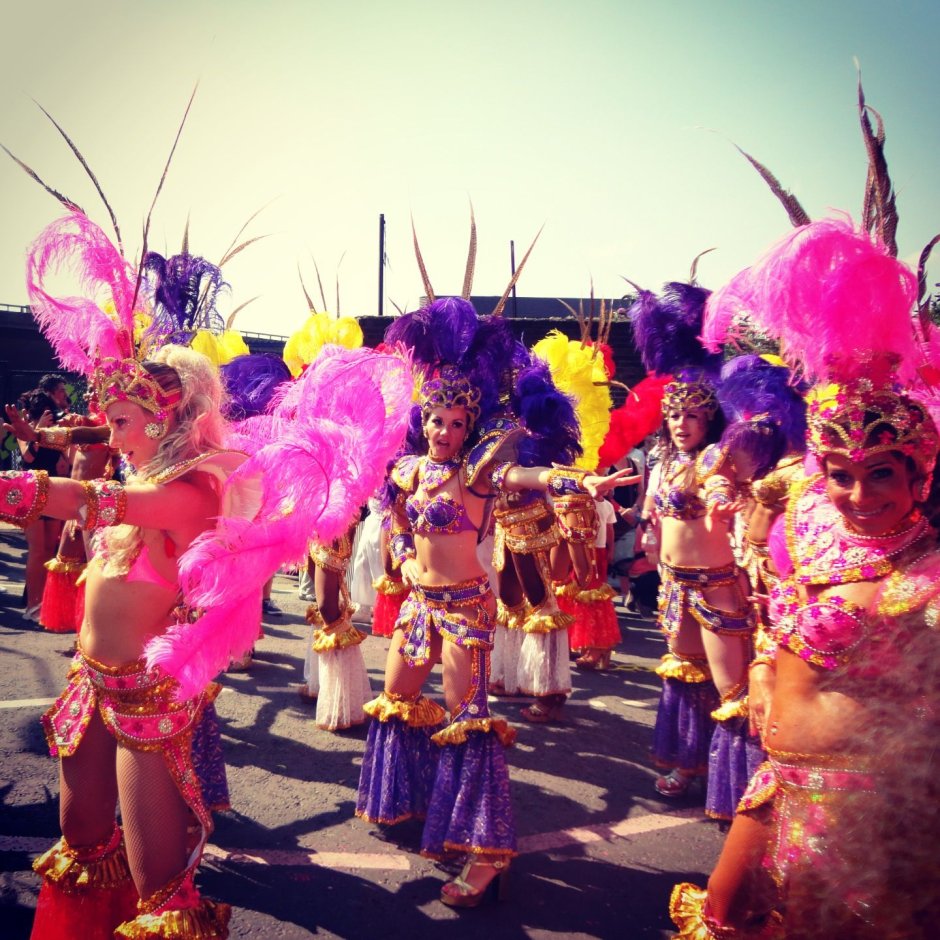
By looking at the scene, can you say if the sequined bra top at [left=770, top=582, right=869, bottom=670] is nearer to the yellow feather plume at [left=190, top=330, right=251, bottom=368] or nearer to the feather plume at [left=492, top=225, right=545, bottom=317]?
the feather plume at [left=492, top=225, right=545, bottom=317]

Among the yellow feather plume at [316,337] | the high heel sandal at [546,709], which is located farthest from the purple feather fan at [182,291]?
the high heel sandal at [546,709]

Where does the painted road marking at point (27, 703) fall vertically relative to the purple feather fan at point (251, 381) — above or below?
below

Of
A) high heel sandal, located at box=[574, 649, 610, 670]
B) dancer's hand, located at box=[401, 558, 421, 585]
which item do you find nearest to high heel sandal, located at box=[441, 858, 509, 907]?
dancer's hand, located at box=[401, 558, 421, 585]

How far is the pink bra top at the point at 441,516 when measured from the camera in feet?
11.8

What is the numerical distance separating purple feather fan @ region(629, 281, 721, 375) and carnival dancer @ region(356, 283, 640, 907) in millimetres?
1085

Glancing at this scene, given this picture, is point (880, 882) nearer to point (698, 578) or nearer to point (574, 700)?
point (698, 578)

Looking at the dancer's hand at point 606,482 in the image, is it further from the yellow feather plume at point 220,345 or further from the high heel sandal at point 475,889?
the yellow feather plume at point 220,345

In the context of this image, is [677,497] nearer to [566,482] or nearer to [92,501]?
[566,482]

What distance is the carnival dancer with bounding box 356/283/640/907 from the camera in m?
3.40

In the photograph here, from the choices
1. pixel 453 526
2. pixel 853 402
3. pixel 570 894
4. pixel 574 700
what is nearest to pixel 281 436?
pixel 453 526

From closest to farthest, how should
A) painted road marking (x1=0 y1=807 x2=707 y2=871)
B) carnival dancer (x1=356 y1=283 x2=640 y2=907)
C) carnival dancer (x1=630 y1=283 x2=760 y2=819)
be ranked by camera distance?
carnival dancer (x1=356 y1=283 x2=640 y2=907)
painted road marking (x1=0 y1=807 x2=707 y2=871)
carnival dancer (x1=630 y1=283 x2=760 y2=819)

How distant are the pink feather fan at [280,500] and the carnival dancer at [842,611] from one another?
1464 millimetres

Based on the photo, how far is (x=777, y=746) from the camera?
2.22m

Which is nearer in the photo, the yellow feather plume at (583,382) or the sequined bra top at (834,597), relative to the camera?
the sequined bra top at (834,597)
